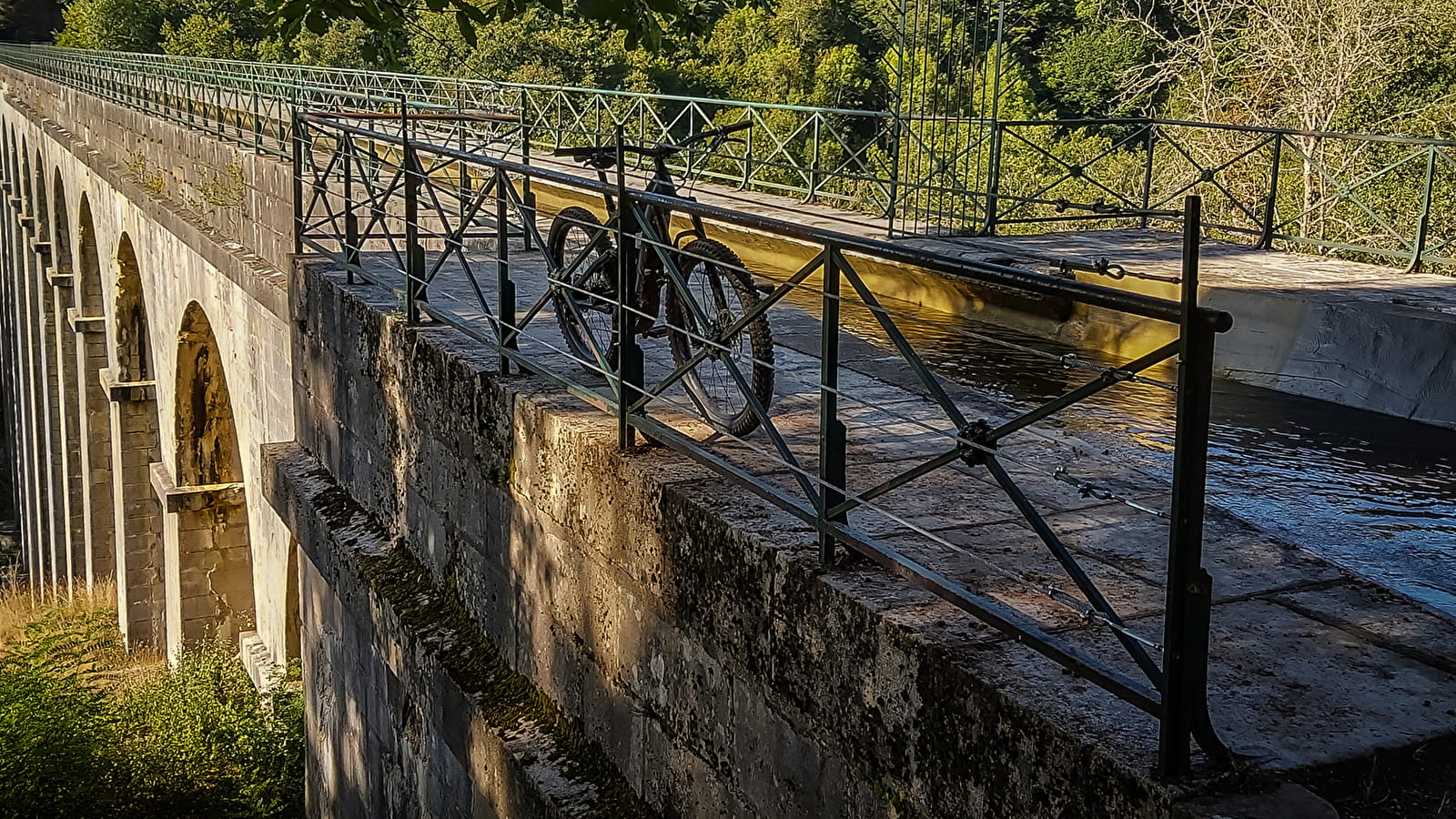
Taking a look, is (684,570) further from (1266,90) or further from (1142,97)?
(1142,97)

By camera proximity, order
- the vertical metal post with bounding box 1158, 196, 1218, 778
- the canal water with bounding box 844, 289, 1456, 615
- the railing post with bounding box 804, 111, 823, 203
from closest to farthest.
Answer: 1. the vertical metal post with bounding box 1158, 196, 1218, 778
2. the canal water with bounding box 844, 289, 1456, 615
3. the railing post with bounding box 804, 111, 823, 203

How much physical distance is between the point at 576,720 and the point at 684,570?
3.29 feet

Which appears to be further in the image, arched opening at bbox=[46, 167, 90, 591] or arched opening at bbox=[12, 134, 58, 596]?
arched opening at bbox=[12, 134, 58, 596]

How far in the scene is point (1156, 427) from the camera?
516 centimetres

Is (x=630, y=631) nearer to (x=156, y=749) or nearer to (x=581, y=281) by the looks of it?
(x=581, y=281)

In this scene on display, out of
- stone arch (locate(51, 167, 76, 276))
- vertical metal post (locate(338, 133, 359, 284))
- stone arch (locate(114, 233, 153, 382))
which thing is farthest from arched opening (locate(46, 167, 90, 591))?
vertical metal post (locate(338, 133, 359, 284))

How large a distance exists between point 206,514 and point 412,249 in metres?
9.51

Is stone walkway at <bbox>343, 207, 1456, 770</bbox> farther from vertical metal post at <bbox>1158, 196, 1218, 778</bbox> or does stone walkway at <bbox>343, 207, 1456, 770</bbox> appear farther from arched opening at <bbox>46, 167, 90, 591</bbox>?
arched opening at <bbox>46, 167, 90, 591</bbox>

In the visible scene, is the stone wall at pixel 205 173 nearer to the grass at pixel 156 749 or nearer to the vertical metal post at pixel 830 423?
the grass at pixel 156 749

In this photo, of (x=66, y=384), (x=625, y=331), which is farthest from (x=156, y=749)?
(x=66, y=384)

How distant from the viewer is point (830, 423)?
324 cm

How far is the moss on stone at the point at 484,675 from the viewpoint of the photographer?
4211 millimetres

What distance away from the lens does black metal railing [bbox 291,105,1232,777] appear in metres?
2.29

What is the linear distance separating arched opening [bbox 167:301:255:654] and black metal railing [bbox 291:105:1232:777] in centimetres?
791
